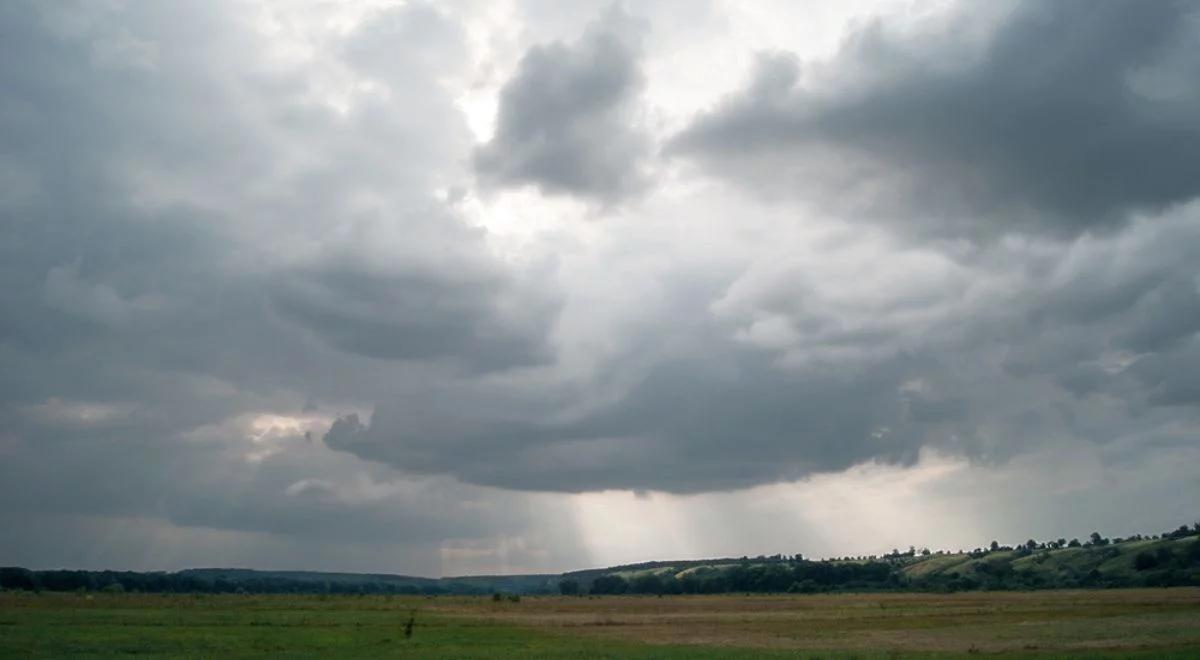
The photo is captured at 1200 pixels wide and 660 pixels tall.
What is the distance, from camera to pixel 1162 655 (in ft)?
157

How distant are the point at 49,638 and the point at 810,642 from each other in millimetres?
51321

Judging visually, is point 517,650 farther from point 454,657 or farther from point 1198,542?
point 1198,542

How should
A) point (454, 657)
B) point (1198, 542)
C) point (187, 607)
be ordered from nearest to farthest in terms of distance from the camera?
point (454, 657)
point (187, 607)
point (1198, 542)

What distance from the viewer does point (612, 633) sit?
77000 millimetres

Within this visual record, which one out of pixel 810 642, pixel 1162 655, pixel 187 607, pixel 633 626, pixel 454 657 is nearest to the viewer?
pixel 1162 655

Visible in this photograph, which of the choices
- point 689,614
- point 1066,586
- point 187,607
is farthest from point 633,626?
point 1066,586

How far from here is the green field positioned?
55.4m

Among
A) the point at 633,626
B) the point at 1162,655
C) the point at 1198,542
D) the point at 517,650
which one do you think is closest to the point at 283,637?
the point at 517,650

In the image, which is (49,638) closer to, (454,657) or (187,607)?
(454,657)

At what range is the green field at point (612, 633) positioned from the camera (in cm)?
5538

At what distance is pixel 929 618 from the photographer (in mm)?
91000

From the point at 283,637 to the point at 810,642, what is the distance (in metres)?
38.2

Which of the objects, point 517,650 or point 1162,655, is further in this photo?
point 517,650

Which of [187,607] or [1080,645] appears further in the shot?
[187,607]
